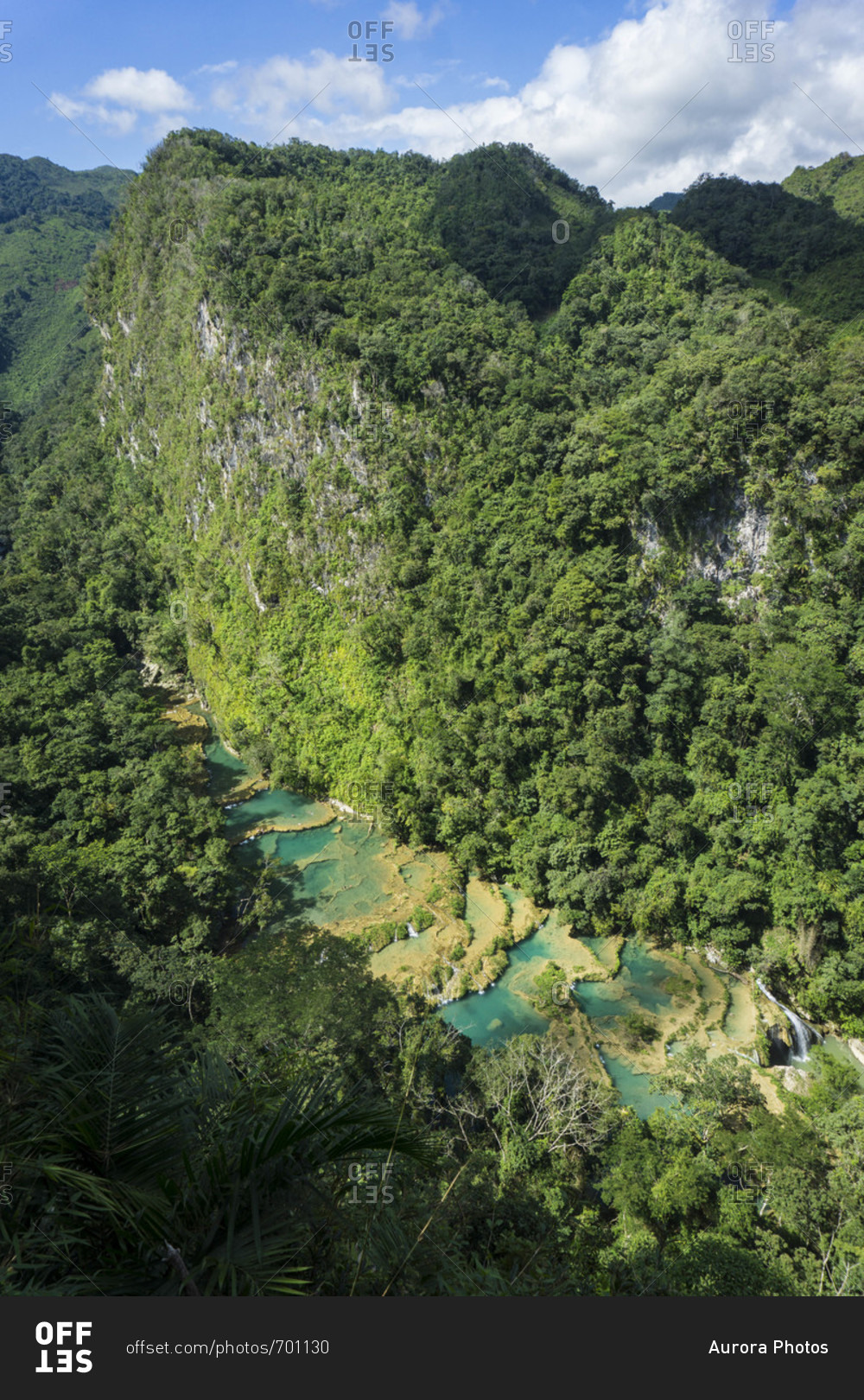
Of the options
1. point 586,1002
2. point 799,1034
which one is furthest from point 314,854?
point 799,1034

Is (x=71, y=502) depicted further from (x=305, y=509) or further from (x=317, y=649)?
(x=317, y=649)

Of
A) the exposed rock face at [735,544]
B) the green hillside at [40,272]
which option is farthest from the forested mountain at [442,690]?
the green hillside at [40,272]

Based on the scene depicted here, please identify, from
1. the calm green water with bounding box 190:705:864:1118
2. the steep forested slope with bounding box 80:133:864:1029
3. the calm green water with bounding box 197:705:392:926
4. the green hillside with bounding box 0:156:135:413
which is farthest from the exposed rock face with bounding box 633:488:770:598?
the green hillside with bounding box 0:156:135:413

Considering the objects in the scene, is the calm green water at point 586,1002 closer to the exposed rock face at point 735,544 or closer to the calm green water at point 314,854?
the calm green water at point 314,854

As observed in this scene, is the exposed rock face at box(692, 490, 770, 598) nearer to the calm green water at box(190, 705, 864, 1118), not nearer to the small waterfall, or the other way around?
the calm green water at box(190, 705, 864, 1118)

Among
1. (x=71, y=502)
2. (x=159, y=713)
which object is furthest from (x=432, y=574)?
(x=71, y=502)

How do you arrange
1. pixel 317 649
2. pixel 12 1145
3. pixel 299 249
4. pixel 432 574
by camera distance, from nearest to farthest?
pixel 12 1145
pixel 432 574
pixel 317 649
pixel 299 249
